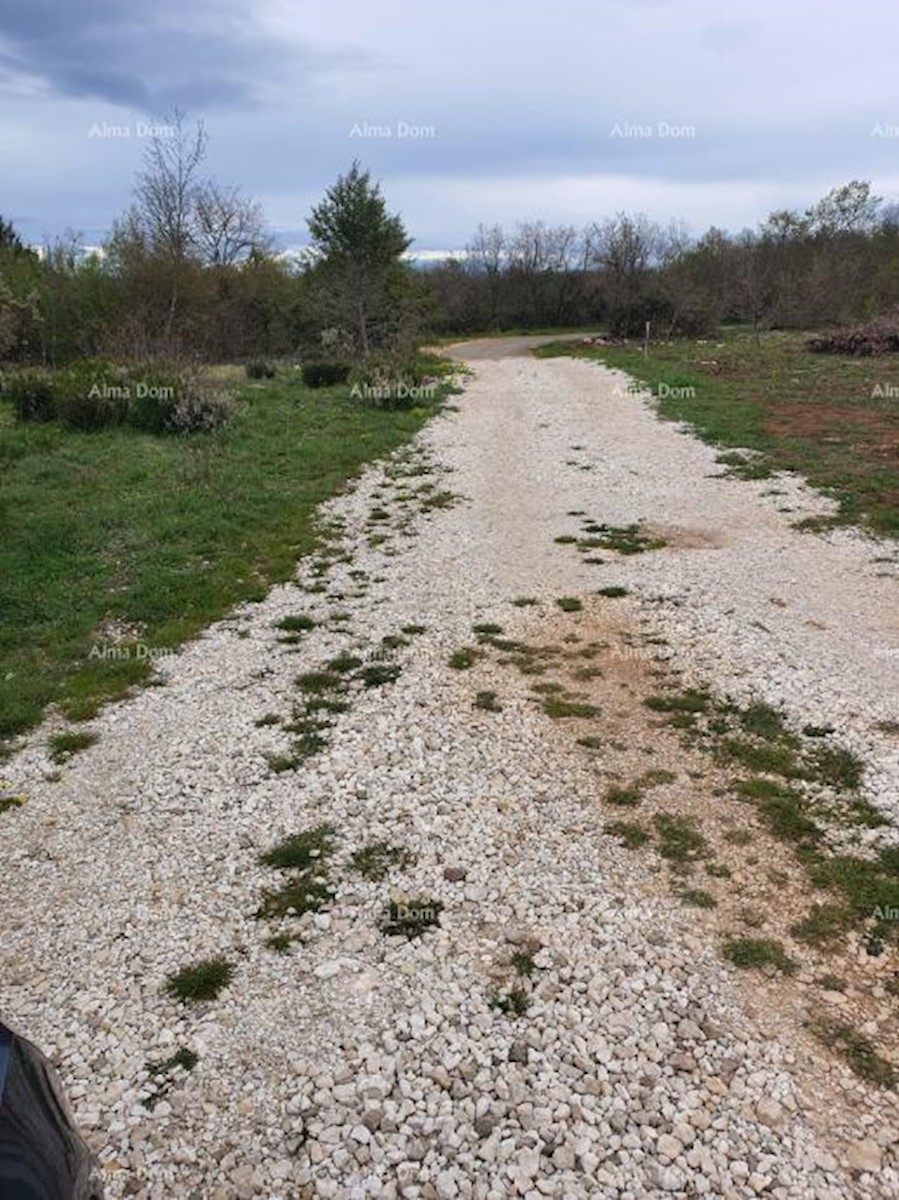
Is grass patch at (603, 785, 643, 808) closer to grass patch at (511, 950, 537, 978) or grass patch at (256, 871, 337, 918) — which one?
grass patch at (511, 950, 537, 978)

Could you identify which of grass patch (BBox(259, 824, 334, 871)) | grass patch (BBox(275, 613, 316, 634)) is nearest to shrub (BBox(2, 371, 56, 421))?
grass patch (BBox(275, 613, 316, 634))

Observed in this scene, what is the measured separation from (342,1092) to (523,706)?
4.02 m

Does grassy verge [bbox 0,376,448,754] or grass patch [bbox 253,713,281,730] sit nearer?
grass patch [bbox 253,713,281,730]

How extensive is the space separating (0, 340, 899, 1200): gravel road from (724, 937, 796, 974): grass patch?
0.49ft

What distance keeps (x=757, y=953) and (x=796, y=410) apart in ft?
62.7

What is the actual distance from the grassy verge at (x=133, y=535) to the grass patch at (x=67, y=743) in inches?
13.9

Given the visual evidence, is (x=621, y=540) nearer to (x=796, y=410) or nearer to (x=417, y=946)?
(x=417, y=946)

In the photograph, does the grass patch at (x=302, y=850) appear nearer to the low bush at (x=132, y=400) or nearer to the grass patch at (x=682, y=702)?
the grass patch at (x=682, y=702)

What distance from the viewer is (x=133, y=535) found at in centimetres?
1212

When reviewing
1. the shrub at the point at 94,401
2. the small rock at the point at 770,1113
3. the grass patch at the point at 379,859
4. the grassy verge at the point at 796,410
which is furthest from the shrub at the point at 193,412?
the small rock at the point at 770,1113

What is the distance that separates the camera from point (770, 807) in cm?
608

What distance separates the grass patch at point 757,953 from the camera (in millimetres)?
4723

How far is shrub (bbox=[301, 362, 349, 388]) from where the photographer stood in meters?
26.5

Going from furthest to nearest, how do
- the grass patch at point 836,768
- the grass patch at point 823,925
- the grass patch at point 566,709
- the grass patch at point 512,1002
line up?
the grass patch at point 566,709 → the grass patch at point 836,768 → the grass patch at point 823,925 → the grass patch at point 512,1002
